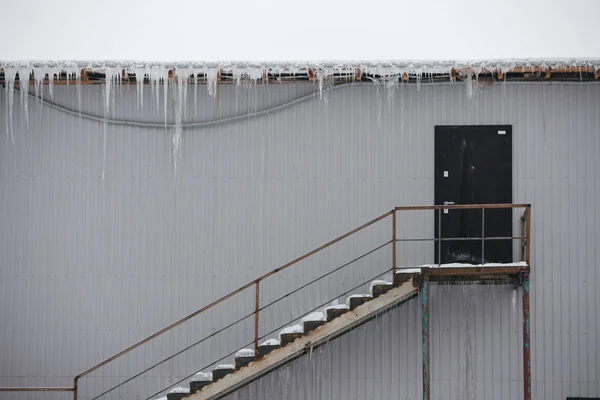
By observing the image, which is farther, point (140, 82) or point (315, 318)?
point (140, 82)

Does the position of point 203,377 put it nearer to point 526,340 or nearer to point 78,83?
point 526,340

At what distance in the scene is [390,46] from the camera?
19734mm

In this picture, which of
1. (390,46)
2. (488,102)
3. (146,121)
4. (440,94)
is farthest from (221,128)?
(390,46)

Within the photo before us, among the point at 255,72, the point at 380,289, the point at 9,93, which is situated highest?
the point at 255,72

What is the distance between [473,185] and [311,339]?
4113 mm

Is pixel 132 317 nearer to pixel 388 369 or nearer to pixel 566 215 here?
pixel 388 369

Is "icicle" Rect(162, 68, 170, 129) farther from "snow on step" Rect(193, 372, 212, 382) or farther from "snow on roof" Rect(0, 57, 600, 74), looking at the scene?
"snow on step" Rect(193, 372, 212, 382)

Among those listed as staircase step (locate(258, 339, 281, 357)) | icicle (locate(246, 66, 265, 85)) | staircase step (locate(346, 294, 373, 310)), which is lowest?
staircase step (locate(258, 339, 281, 357))

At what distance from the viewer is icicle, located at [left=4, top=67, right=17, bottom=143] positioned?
40.5ft

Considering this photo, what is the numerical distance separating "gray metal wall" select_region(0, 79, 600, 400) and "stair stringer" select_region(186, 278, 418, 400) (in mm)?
1433

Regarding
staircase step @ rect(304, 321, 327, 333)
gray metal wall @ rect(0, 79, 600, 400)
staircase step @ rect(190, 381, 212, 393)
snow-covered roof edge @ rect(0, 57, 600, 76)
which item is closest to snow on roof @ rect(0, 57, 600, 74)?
snow-covered roof edge @ rect(0, 57, 600, 76)

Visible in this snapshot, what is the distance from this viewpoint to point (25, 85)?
12547 millimetres

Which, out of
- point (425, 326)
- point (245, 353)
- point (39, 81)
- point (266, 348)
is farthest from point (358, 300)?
point (39, 81)

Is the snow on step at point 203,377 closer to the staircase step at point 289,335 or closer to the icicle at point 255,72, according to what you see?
the staircase step at point 289,335
